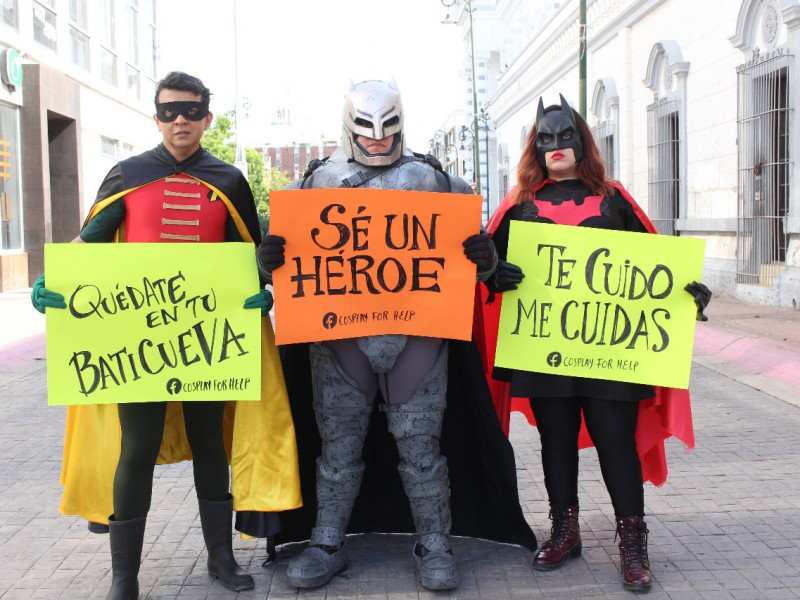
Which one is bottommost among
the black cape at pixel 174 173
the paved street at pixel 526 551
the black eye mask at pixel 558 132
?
the paved street at pixel 526 551

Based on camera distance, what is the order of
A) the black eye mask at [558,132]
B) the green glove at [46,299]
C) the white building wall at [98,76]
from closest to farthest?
the green glove at [46,299], the black eye mask at [558,132], the white building wall at [98,76]

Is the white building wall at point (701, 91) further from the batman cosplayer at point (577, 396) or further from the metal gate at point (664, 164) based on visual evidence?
the batman cosplayer at point (577, 396)

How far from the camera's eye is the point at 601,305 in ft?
12.2

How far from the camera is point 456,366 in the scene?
3941 mm

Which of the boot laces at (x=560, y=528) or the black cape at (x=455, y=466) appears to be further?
the black cape at (x=455, y=466)

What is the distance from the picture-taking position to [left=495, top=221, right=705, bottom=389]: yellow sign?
143 inches

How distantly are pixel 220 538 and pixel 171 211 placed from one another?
4.16ft

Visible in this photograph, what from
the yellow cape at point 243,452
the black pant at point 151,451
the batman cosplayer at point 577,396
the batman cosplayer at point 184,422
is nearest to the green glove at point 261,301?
the batman cosplayer at point 184,422

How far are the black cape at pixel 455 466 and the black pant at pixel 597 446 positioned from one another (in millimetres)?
186

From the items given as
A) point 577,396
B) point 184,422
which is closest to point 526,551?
point 577,396

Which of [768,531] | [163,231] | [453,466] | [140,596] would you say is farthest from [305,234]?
[768,531]

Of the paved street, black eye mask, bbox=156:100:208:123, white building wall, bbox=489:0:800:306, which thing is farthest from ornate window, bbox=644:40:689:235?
black eye mask, bbox=156:100:208:123

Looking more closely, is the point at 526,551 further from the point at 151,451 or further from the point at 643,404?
the point at 151,451

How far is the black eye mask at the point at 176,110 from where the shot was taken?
3.52 meters
